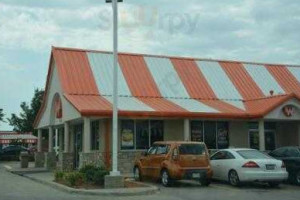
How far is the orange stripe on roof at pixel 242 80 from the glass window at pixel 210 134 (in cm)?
373

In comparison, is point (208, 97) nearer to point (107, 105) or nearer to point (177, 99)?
point (177, 99)

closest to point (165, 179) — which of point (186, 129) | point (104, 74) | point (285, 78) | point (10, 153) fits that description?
point (186, 129)

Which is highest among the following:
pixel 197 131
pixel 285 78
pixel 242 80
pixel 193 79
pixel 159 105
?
pixel 285 78

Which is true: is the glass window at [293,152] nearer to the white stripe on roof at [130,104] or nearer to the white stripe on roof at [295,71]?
the white stripe on roof at [130,104]

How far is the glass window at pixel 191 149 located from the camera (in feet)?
65.8

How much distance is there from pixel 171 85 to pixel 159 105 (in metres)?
3.51

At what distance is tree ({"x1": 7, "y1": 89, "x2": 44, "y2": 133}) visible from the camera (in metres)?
62.0

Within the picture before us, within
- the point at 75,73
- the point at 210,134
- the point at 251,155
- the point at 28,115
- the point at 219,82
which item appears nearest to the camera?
the point at 251,155

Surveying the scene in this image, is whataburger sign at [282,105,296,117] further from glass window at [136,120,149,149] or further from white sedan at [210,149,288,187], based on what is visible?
white sedan at [210,149,288,187]

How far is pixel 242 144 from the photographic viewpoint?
1187 inches

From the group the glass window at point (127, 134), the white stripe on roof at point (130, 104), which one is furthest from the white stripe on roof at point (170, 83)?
the glass window at point (127, 134)

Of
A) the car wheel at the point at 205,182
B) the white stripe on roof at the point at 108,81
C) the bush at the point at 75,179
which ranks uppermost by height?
the white stripe on roof at the point at 108,81

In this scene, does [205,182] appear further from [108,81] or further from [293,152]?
[108,81]

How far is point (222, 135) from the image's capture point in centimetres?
2983
